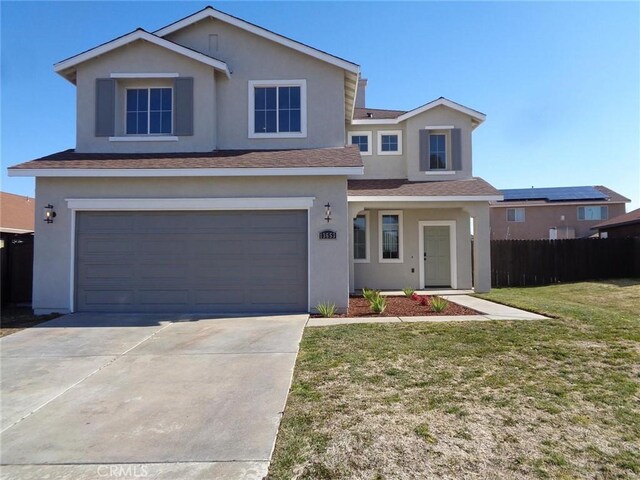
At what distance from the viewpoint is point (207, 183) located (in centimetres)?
1015

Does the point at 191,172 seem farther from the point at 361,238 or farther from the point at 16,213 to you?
the point at 16,213

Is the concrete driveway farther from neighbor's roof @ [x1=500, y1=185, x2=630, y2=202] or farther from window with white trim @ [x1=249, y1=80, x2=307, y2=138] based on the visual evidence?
neighbor's roof @ [x1=500, y1=185, x2=630, y2=202]

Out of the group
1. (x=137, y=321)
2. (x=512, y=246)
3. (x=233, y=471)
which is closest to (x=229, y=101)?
(x=137, y=321)

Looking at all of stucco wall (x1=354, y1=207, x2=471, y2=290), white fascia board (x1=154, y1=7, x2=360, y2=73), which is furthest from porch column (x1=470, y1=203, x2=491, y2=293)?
white fascia board (x1=154, y1=7, x2=360, y2=73)

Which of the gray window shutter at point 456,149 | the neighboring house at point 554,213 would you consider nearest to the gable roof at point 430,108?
A: the gray window shutter at point 456,149

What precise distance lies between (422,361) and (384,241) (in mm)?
9329

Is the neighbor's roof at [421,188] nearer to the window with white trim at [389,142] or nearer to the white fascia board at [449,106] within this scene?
the window with white trim at [389,142]

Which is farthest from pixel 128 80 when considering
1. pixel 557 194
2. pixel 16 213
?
pixel 557 194

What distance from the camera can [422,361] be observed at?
6.09 metres

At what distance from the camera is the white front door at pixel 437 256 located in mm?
15250

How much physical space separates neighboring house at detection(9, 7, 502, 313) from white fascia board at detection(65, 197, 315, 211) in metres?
0.03

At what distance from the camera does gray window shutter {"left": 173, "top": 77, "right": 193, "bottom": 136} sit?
439 inches

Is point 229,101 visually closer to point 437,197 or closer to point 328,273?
point 328,273

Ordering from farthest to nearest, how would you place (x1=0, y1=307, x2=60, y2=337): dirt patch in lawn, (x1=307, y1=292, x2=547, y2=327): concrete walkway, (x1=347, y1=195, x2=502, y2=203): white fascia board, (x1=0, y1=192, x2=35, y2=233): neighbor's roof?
(x1=0, y1=192, x2=35, y2=233): neighbor's roof
(x1=347, y1=195, x2=502, y2=203): white fascia board
(x1=307, y1=292, x2=547, y2=327): concrete walkway
(x1=0, y1=307, x2=60, y2=337): dirt patch in lawn
